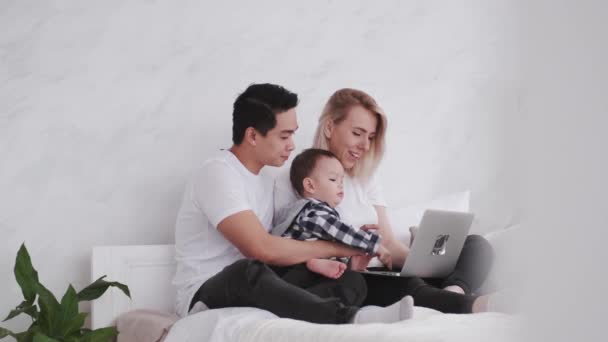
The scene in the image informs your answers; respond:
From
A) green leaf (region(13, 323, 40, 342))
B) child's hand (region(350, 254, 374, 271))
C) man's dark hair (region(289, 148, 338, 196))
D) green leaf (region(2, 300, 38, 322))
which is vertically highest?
man's dark hair (region(289, 148, 338, 196))

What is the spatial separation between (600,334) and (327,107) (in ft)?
8.49

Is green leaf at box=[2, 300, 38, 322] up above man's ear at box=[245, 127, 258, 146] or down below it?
below

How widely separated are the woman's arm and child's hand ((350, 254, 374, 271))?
1.11 feet

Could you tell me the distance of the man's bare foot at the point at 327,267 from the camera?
2.01 metres

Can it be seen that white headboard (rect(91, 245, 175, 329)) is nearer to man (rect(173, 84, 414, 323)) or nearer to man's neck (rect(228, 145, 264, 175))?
man (rect(173, 84, 414, 323))

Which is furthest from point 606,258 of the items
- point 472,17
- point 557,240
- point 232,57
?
point 472,17

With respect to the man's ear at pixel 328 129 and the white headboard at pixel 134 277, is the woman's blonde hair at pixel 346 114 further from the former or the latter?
the white headboard at pixel 134 277

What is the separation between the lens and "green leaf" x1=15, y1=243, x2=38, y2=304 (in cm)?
203

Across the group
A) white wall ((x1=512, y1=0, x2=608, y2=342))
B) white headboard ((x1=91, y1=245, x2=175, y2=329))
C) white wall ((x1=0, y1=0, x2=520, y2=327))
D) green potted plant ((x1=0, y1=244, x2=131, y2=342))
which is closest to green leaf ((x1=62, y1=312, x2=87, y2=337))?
green potted plant ((x1=0, y1=244, x2=131, y2=342))

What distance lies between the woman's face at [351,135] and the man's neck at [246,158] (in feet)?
1.41

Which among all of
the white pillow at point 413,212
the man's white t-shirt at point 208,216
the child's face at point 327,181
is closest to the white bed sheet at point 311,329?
the man's white t-shirt at point 208,216

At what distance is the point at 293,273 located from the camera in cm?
210

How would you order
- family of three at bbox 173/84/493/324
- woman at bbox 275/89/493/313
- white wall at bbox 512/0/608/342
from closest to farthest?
white wall at bbox 512/0/608/342 < family of three at bbox 173/84/493/324 < woman at bbox 275/89/493/313

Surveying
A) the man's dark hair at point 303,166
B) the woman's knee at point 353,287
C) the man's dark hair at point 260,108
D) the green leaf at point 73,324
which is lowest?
the green leaf at point 73,324
